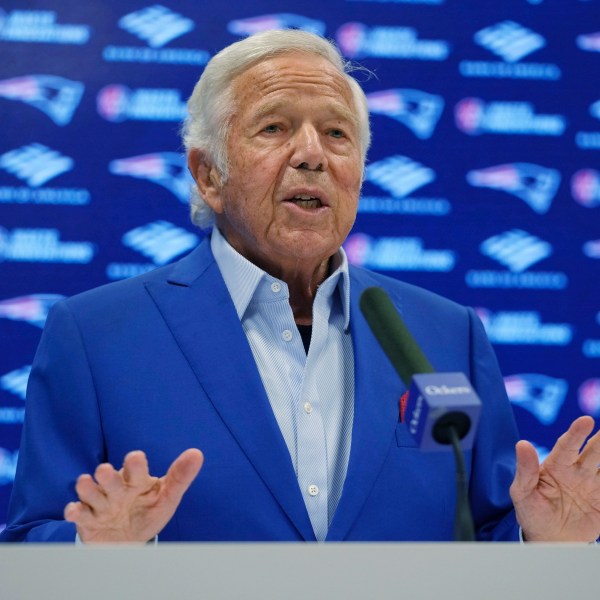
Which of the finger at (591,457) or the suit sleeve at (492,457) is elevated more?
the finger at (591,457)

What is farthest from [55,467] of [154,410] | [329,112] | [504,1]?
[504,1]

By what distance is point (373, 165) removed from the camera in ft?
9.96

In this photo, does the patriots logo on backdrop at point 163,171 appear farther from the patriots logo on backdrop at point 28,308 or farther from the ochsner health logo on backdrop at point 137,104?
the patriots logo on backdrop at point 28,308

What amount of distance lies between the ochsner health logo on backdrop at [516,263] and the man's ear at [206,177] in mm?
1199

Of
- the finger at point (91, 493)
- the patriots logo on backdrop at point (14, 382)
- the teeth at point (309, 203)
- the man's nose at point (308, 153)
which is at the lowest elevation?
the patriots logo on backdrop at point (14, 382)

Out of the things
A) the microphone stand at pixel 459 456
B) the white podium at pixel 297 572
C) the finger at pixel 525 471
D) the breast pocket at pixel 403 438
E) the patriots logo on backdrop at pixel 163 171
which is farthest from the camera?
the patriots logo on backdrop at pixel 163 171

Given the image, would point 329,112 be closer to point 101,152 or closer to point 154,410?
point 154,410

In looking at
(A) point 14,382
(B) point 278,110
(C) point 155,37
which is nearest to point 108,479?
(B) point 278,110

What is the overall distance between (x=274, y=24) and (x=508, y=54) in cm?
75

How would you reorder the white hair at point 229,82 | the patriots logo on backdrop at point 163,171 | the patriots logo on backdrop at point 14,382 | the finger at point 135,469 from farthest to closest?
1. the patriots logo on backdrop at point 163,171
2. the patriots logo on backdrop at point 14,382
3. the white hair at point 229,82
4. the finger at point 135,469

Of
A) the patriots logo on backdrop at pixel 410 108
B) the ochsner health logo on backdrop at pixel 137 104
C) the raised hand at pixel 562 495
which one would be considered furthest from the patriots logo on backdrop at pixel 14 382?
the raised hand at pixel 562 495

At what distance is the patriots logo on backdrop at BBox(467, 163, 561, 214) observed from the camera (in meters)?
3.05

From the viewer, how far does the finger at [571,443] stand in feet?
4.67

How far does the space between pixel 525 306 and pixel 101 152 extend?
1378 mm
